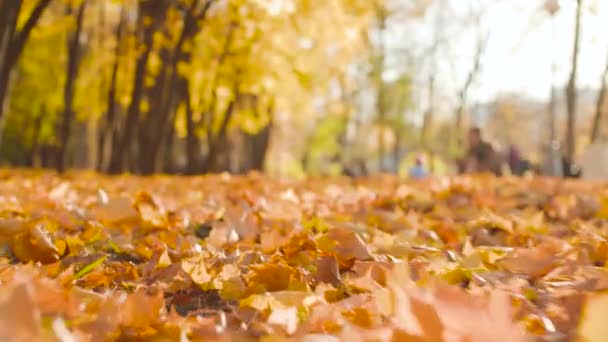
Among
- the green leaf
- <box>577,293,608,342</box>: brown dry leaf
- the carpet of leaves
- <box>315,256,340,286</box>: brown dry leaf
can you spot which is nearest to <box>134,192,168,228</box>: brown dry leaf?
the carpet of leaves

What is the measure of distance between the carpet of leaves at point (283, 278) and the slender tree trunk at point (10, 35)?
11.4 ft

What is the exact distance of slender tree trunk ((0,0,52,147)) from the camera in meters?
6.86

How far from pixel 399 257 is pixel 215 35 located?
13.0 metres

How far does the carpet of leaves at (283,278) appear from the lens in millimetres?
1082

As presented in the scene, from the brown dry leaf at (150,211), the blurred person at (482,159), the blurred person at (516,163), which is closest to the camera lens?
the brown dry leaf at (150,211)

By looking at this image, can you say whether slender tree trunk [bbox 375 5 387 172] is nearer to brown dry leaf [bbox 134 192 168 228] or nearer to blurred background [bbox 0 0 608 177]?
blurred background [bbox 0 0 608 177]

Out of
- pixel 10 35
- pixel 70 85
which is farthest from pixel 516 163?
pixel 10 35

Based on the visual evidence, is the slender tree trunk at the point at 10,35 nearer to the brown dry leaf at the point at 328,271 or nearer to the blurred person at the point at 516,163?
the brown dry leaf at the point at 328,271

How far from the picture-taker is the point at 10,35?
24.0 feet

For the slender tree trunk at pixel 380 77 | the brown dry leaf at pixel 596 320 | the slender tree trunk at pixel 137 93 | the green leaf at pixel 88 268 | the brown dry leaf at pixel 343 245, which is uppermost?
the slender tree trunk at pixel 380 77

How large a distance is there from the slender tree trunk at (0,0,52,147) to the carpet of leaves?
11.4 feet

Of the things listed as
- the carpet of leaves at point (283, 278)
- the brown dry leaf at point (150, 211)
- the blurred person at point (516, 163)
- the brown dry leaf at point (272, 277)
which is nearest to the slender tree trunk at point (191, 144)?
the blurred person at point (516, 163)

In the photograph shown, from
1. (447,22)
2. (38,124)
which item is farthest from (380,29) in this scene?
(38,124)

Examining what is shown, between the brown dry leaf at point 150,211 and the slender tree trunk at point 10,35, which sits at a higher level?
the slender tree trunk at point 10,35
